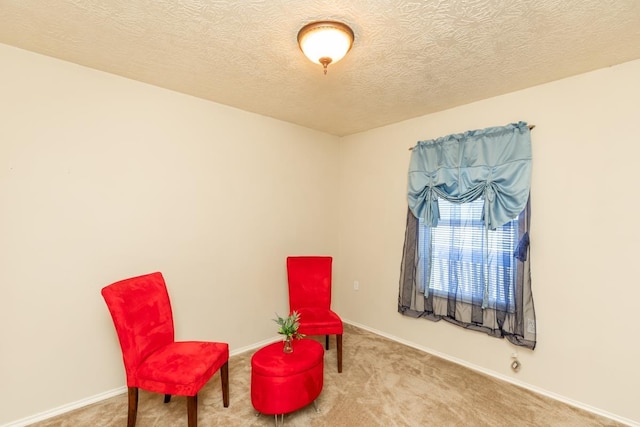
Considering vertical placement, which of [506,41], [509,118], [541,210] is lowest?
[541,210]

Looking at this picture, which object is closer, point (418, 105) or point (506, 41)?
point (506, 41)

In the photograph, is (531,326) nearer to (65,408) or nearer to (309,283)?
(309,283)

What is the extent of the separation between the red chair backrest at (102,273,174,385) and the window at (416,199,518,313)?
249cm

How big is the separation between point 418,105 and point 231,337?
311 centimetres

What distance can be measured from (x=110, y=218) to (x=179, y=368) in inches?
54.4

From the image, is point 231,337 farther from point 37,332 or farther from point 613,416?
point 613,416

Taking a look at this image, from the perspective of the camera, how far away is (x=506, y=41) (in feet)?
6.23

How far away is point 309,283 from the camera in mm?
3244

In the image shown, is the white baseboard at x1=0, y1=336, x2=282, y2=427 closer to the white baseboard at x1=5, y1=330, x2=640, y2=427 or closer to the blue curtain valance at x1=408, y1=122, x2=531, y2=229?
the white baseboard at x1=5, y1=330, x2=640, y2=427

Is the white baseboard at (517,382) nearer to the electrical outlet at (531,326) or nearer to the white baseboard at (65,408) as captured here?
the electrical outlet at (531,326)

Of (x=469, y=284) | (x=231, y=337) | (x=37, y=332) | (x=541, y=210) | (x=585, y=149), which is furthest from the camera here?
(x=231, y=337)

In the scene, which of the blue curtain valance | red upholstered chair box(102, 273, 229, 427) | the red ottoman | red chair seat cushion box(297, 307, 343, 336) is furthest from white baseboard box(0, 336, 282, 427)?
the blue curtain valance

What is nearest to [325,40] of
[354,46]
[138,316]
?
[354,46]

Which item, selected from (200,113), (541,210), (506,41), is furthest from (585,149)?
(200,113)
